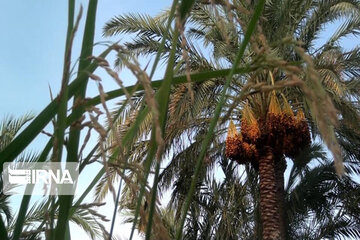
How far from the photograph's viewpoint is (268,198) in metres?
8.48

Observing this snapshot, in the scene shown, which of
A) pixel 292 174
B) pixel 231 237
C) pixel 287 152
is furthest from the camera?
pixel 292 174

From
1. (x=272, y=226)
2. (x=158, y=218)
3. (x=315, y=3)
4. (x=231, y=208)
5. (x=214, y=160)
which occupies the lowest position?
(x=158, y=218)

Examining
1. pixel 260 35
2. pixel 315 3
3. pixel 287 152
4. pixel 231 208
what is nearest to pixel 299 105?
pixel 287 152

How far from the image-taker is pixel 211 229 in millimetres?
10664

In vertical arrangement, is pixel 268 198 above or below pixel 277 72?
below

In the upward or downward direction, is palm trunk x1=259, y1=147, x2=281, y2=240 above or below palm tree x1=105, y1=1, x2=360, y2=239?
below

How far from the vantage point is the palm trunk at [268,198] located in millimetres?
8234

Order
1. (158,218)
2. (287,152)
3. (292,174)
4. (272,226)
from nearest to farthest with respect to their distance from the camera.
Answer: (158,218) < (272,226) < (287,152) < (292,174)

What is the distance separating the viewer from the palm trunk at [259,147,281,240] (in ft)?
27.0

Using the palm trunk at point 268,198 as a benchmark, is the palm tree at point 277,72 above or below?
above

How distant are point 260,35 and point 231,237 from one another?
32.3 feet

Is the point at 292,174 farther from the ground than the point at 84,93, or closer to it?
farther from the ground

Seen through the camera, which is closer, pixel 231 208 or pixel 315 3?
pixel 315 3

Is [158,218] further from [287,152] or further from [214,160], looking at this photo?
[214,160]
